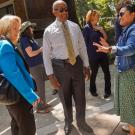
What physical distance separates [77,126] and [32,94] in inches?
73.1

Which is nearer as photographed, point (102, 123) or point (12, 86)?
point (12, 86)

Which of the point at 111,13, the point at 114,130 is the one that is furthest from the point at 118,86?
the point at 111,13

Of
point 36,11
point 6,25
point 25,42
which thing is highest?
point 6,25

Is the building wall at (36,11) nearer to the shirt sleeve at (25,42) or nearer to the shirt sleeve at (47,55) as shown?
the shirt sleeve at (25,42)

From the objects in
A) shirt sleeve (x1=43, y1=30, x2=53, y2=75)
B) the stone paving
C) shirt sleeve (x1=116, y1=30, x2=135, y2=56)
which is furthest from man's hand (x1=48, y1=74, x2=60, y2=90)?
shirt sleeve (x1=116, y1=30, x2=135, y2=56)

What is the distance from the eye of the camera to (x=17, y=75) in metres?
3.74

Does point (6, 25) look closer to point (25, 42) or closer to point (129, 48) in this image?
point (129, 48)

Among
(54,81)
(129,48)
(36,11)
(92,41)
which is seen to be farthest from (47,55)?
(36,11)

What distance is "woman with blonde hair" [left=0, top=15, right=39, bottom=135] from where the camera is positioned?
3719mm

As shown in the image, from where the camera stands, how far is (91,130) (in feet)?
17.3

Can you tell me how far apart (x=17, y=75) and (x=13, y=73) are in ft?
0.16

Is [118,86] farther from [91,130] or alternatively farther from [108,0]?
[108,0]

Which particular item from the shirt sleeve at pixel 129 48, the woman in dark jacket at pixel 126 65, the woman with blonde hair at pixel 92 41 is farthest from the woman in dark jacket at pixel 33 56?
the shirt sleeve at pixel 129 48

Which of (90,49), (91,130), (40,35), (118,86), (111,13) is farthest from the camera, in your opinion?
(111,13)
